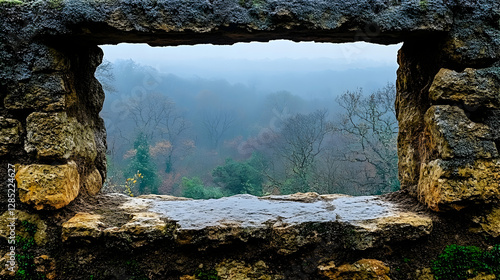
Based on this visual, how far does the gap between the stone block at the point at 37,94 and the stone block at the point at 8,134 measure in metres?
0.08

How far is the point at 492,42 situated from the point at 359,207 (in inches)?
45.1

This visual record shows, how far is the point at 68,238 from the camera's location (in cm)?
181

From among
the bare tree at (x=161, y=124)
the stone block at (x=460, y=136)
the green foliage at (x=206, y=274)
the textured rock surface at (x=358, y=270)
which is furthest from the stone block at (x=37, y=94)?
the bare tree at (x=161, y=124)

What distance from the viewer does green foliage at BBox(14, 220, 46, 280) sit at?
5.95ft

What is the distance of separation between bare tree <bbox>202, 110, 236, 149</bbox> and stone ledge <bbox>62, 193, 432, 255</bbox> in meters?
20.5

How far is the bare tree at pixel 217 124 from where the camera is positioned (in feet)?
75.9

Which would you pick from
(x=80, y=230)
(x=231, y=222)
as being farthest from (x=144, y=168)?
(x=231, y=222)

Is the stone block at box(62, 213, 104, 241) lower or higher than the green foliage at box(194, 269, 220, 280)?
higher

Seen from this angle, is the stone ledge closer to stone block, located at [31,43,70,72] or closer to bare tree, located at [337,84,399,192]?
stone block, located at [31,43,70,72]

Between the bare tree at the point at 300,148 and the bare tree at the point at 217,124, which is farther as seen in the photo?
the bare tree at the point at 217,124

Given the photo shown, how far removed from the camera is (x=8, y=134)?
1.84 meters

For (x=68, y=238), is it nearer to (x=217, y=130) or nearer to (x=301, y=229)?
(x=301, y=229)

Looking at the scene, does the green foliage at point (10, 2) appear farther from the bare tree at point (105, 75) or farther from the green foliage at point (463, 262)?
the bare tree at point (105, 75)

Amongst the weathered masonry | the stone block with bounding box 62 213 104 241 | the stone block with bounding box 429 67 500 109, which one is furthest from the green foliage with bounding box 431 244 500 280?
the stone block with bounding box 62 213 104 241
